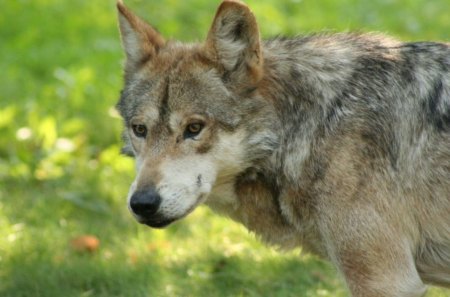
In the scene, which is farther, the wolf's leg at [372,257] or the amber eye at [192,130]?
the amber eye at [192,130]

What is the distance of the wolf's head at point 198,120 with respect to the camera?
4922mm

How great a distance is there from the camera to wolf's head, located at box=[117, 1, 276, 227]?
16.1 ft

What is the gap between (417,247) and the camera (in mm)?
5031

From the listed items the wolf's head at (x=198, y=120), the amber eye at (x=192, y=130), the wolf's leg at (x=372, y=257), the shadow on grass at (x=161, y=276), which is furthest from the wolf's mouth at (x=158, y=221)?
the shadow on grass at (x=161, y=276)

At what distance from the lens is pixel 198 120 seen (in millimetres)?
5008

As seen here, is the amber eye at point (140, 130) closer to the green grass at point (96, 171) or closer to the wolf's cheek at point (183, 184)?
the wolf's cheek at point (183, 184)

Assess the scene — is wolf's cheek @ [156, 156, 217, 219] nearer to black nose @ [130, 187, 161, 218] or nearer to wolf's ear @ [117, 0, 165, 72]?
black nose @ [130, 187, 161, 218]

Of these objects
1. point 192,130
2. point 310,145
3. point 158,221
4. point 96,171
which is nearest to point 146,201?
point 158,221

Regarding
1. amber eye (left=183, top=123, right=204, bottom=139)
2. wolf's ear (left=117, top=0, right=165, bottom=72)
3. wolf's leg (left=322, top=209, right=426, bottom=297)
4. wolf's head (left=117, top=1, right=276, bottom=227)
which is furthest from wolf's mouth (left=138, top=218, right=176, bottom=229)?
wolf's ear (left=117, top=0, right=165, bottom=72)

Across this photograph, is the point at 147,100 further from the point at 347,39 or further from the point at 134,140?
the point at 347,39

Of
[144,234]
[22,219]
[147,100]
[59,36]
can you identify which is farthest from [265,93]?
[59,36]

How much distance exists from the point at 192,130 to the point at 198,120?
67mm

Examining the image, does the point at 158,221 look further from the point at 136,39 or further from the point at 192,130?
the point at 136,39

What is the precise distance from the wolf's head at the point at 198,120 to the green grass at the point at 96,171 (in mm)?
1460
